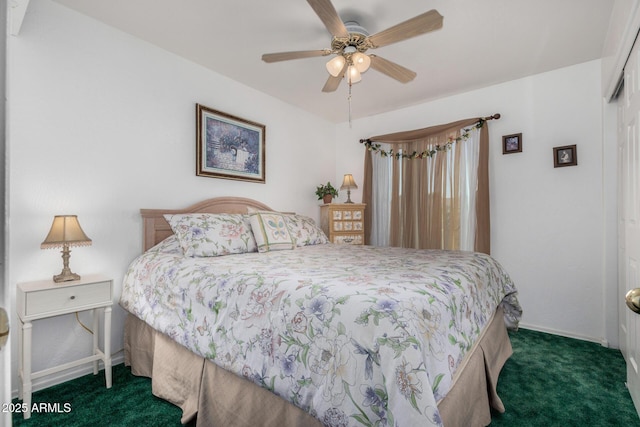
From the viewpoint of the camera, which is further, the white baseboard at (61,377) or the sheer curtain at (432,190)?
the sheer curtain at (432,190)

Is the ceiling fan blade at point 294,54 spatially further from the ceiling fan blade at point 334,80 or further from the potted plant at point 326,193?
the potted plant at point 326,193

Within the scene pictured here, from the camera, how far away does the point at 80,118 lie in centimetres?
223

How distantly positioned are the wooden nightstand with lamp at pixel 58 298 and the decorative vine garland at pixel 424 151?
10.7 ft

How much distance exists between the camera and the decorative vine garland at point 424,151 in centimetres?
352

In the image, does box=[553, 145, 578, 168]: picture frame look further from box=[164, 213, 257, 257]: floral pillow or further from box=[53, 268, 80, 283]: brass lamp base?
box=[53, 268, 80, 283]: brass lamp base

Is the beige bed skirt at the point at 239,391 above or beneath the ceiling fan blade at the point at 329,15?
beneath

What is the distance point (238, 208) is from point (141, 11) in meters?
1.73

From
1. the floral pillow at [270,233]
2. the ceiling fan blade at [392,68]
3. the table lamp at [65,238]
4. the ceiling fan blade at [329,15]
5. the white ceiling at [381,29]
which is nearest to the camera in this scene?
the ceiling fan blade at [329,15]

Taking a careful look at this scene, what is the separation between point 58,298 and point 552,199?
3.98 m

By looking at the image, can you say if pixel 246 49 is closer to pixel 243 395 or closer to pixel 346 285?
pixel 346 285

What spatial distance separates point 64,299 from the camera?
6.18 feet

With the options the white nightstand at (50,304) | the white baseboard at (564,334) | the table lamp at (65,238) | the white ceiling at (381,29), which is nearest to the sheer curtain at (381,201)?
the white ceiling at (381,29)

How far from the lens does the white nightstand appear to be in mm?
1765

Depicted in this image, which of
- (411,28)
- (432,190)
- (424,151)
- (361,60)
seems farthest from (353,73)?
(432,190)
